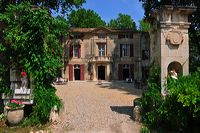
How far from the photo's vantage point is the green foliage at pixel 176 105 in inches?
323

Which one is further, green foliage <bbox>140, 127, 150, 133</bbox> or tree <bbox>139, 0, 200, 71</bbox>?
tree <bbox>139, 0, 200, 71</bbox>

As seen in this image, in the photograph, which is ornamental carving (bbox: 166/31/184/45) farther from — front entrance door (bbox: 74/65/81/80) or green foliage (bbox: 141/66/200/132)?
front entrance door (bbox: 74/65/81/80)

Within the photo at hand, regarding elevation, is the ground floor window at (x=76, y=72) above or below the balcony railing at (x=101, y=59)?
below

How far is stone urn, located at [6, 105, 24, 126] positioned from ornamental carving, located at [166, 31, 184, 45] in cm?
538

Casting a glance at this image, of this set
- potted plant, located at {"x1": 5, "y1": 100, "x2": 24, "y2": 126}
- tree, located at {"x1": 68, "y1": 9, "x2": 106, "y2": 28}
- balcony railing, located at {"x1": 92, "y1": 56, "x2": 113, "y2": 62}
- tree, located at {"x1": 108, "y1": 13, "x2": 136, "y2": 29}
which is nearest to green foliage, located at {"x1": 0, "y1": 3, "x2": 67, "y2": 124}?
potted plant, located at {"x1": 5, "y1": 100, "x2": 24, "y2": 126}

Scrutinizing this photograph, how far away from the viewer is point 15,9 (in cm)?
1053

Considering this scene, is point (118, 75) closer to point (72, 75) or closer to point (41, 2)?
point (72, 75)

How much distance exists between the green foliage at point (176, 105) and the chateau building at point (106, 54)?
2959cm

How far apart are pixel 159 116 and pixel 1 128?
16.0ft

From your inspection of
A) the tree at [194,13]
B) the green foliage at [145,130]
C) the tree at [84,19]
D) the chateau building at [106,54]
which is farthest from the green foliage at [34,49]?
the tree at [84,19]

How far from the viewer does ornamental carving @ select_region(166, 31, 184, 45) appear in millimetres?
10461

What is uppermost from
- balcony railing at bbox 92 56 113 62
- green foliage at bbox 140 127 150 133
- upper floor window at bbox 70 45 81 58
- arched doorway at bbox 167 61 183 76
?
upper floor window at bbox 70 45 81 58

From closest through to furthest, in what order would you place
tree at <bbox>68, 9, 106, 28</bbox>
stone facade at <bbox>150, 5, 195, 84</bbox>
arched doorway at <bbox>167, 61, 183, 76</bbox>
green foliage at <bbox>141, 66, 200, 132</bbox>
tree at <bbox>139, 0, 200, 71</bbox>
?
green foliage at <bbox>141, 66, 200, 132</bbox> < stone facade at <bbox>150, 5, 195, 84</bbox> < arched doorway at <bbox>167, 61, 183, 76</bbox> < tree at <bbox>139, 0, 200, 71</bbox> < tree at <bbox>68, 9, 106, 28</bbox>

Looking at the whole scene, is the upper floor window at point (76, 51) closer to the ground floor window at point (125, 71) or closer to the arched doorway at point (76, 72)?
the arched doorway at point (76, 72)
